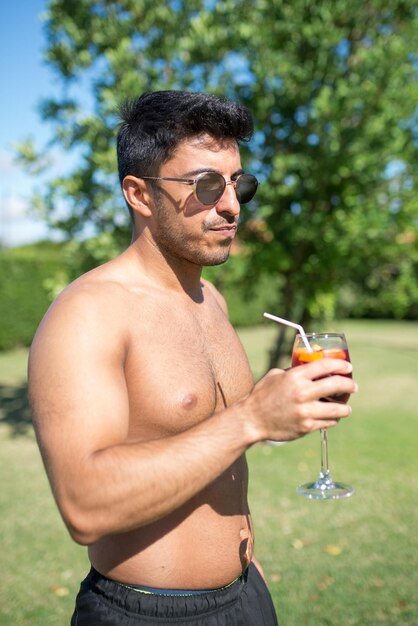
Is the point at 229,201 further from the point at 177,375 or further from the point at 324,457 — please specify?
the point at 324,457

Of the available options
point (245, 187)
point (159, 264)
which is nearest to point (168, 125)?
point (245, 187)

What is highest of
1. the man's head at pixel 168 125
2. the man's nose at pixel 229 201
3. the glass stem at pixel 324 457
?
the man's head at pixel 168 125

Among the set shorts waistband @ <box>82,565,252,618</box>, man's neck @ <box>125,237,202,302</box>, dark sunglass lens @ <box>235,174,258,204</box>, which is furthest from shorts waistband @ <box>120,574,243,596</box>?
dark sunglass lens @ <box>235,174,258,204</box>

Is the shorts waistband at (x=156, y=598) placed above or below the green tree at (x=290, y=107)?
below

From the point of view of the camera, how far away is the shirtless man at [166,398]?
1.61 meters

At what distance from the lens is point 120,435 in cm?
171

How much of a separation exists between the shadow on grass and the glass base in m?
8.64

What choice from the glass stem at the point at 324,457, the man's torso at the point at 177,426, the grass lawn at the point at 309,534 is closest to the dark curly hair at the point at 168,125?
the man's torso at the point at 177,426

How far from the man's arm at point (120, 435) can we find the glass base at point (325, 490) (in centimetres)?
98

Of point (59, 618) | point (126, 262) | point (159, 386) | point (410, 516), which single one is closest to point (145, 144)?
point (126, 262)

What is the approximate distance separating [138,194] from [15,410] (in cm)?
1133

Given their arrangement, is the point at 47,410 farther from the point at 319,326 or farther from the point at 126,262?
the point at 319,326

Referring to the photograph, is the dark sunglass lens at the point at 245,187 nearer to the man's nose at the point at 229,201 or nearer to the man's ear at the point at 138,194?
the man's nose at the point at 229,201

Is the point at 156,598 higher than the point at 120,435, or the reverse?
the point at 120,435
